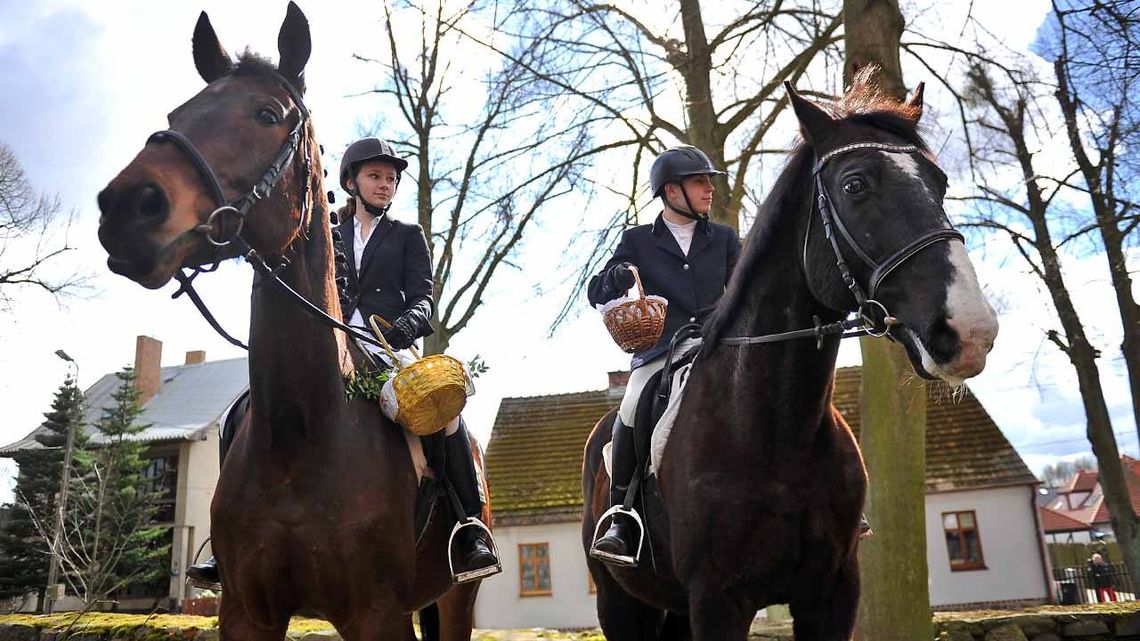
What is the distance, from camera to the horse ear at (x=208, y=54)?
11.7 feet

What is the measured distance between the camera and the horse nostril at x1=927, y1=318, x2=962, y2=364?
2652mm

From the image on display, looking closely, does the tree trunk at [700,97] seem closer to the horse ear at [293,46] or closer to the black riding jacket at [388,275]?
the black riding jacket at [388,275]

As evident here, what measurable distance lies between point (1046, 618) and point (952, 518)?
16.2 meters

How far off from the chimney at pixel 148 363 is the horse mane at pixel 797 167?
42.2 m

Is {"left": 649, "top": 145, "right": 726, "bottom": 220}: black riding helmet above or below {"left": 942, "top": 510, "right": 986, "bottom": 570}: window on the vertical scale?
above

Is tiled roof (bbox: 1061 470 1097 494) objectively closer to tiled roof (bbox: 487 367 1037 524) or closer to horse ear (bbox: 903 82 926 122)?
tiled roof (bbox: 487 367 1037 524)

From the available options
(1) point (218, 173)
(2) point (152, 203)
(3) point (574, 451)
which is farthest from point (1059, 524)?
(2) point (152, 203)

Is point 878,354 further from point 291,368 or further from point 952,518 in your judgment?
point 952,518

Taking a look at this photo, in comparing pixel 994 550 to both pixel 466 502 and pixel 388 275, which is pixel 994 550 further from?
pixel 388 275

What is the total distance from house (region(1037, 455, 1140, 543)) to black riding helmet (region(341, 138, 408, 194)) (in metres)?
51.7

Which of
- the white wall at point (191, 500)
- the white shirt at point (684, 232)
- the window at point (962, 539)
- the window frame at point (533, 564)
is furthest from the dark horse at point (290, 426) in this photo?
the white wall at point (191, 500)

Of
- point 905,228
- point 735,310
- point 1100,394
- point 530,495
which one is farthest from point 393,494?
point 530,495

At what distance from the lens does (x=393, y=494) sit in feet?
12.3

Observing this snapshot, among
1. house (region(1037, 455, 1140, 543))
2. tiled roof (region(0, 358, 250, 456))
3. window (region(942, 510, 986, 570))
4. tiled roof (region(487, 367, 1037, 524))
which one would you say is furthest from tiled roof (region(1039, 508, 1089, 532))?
tiled roof (region(0, 358, 250, 456))
